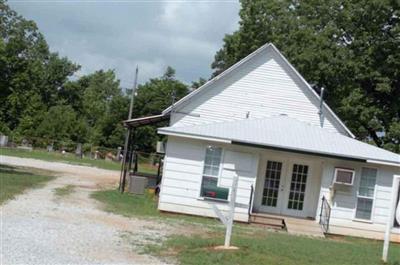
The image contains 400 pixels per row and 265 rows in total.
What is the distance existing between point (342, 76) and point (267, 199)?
47.8 ft

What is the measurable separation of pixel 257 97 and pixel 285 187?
16.4 ft

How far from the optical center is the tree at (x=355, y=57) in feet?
109

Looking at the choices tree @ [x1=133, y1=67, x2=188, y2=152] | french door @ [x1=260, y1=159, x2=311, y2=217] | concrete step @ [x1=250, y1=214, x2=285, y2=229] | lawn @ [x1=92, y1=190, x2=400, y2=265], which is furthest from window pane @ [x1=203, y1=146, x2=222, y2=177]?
tree @ [x1=133, y1=67, x2=188, y2=152]

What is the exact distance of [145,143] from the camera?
213 feet

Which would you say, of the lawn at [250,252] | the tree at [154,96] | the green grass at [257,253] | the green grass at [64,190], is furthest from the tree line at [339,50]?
the tree at [154,96]

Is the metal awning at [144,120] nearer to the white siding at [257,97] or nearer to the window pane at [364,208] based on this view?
the white siding at [257,97]

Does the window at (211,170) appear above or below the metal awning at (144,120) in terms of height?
below

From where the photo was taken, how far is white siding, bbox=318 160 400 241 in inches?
808

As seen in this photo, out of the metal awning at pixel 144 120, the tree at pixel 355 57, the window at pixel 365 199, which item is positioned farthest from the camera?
the tree at pixel 355 57

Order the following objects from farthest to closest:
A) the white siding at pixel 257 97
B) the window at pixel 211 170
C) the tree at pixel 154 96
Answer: the tree at pixel 154 96, the white siding at pixel 257 97, the window at pixel 211 170

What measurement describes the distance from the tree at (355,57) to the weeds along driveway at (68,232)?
1830 centimetres

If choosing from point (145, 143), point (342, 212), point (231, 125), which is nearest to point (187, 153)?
point (231, 125)

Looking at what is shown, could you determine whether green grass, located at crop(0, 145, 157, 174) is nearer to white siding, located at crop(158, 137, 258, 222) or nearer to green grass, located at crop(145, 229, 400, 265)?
white siding, located at crop(158, 137, 258, 222)

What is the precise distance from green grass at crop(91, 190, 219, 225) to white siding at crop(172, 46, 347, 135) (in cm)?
371
